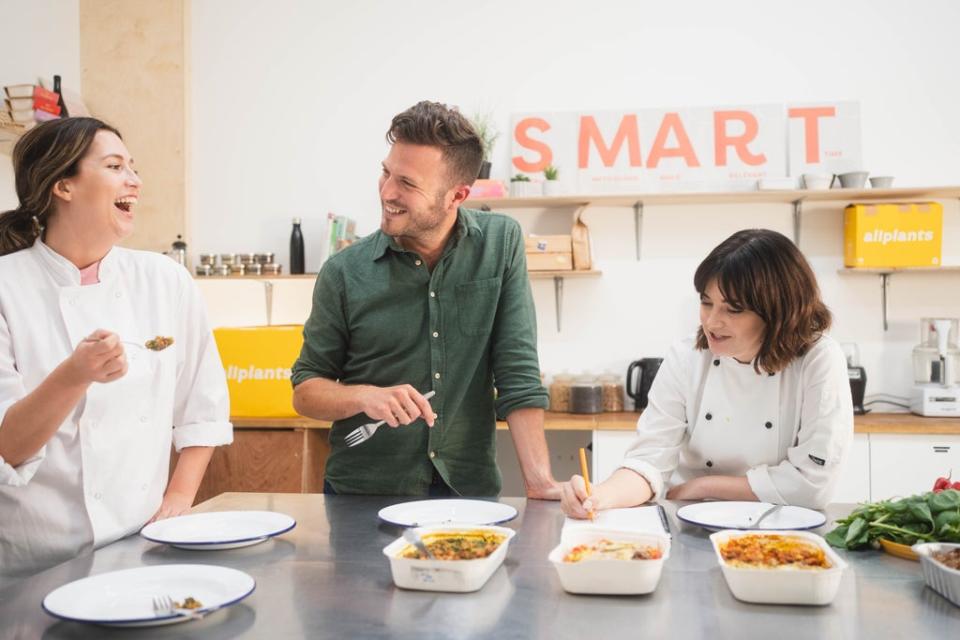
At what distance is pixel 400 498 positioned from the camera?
6.23 feet

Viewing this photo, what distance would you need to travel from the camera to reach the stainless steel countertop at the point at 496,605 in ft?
3.56

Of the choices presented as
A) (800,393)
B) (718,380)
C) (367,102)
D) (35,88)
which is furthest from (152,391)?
(367,102)

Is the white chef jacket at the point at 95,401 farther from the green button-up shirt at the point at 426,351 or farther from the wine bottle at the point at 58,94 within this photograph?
the wine bottle at the point at 58,94

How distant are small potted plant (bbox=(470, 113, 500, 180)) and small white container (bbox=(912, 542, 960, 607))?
3.21m

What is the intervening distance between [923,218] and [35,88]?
4.07m

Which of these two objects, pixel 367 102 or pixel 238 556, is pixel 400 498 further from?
pixel 367 102

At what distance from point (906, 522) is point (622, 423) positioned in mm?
2348

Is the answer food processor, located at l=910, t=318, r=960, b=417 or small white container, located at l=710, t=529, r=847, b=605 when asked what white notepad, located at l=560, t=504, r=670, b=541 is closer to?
small white container, located at l=710, t=529, r=847, b=605

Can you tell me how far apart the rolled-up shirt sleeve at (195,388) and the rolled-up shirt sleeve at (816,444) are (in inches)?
47.4

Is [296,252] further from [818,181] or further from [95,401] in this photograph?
[95,401]

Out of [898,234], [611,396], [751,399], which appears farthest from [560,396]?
[751,399]

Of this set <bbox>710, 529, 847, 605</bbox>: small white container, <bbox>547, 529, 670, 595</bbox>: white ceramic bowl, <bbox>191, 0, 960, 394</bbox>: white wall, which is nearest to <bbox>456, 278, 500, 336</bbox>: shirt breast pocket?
<bbox>547, 529, 670, 595</bbox>: white ceramic bowl

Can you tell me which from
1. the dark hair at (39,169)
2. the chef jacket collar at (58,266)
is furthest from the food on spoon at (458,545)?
the dark hair at (39,169)

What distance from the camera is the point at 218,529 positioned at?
157 centimetres
